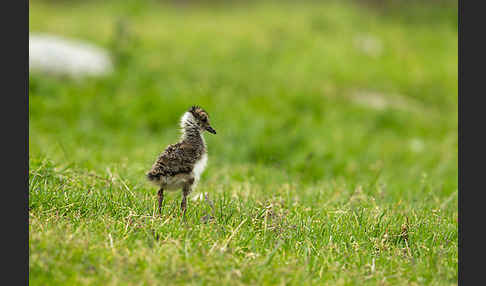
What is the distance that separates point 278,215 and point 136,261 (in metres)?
1.67

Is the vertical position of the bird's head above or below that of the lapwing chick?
above

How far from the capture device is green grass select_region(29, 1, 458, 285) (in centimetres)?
422

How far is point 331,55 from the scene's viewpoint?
851 inches

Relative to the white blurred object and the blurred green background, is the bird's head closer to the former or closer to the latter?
the blurred green background

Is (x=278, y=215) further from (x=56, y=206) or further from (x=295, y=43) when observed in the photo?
(x=295, y=43)

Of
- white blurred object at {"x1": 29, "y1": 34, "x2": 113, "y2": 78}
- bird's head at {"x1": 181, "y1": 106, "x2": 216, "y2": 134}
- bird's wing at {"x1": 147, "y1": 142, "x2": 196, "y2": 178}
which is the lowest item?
bird's wing at {"x1": 147, "y1": 142, "x2": 196, "y2": 178}

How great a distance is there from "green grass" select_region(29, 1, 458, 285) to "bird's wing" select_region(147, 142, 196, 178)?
400mm

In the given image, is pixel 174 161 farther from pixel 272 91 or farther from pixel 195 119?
pixel 272 91

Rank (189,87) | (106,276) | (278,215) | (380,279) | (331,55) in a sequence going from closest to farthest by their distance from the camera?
(106,276)
(380,279)
(278,215)
(189,87)
(331,55)

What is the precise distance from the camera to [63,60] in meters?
14.7

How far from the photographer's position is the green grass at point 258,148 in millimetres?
4219

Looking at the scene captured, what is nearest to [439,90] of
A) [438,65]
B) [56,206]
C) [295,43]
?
[438,65]

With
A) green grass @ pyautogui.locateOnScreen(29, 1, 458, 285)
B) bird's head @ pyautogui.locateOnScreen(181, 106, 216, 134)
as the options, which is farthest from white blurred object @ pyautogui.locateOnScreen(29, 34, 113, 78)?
bird's head @ pyautogui.locateOnScreen(181, 106, 216, 134)

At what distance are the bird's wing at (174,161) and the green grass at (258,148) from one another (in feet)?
1.31
